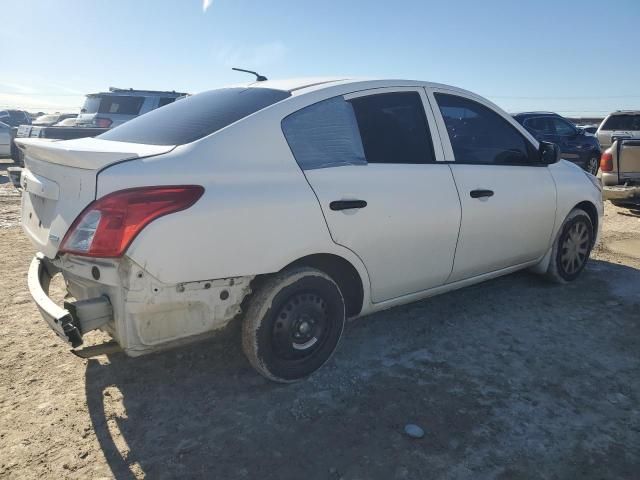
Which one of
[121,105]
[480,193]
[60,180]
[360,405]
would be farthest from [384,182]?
[121,105]

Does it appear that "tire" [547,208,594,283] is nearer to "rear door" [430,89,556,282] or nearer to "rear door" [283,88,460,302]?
"rear door" [430,89,556,282]

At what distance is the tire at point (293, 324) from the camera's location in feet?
8.63

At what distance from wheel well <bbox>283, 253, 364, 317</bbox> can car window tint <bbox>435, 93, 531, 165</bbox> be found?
116 cm

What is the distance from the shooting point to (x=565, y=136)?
11938 mm

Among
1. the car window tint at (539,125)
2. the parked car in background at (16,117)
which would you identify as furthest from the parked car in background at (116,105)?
the parked car in background at (16,117)

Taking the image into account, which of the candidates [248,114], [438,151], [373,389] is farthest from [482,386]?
[248,114]

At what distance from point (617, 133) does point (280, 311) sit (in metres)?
14.7

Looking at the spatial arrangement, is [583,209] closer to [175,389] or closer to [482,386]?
[482,386]

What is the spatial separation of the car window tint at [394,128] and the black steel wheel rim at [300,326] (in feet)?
3.03

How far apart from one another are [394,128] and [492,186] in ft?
3.08

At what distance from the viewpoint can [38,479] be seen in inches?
84.7

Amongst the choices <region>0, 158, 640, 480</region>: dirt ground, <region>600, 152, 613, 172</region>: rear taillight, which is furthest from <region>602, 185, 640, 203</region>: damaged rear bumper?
<region>0, 158, 640, 480</region>: dirt ground

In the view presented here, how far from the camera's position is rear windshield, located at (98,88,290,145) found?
2629 millimetres

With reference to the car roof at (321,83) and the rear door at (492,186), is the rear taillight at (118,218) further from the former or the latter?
the rear door at (492,186)
